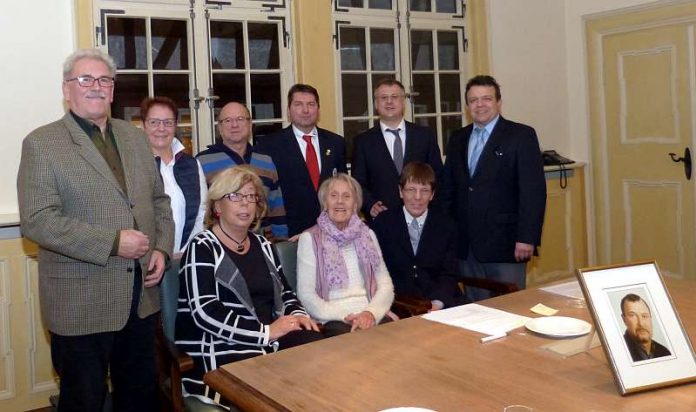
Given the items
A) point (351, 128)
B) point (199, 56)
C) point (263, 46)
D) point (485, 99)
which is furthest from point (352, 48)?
point (485, 99)

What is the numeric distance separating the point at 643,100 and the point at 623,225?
0.98m

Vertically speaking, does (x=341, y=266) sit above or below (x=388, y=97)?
below

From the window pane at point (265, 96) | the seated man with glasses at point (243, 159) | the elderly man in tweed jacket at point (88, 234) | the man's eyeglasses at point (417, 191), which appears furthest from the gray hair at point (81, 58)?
the window pane at point (265, 96)

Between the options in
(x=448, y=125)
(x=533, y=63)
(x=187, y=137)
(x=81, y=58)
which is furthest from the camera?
(x=533, y=63)

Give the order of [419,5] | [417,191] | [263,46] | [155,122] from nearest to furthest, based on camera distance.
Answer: [155,122]
[417,191]
[263,46]
[419,5]

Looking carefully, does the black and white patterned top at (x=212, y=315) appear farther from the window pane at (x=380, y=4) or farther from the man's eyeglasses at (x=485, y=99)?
the window pane at (x=380, y=4)

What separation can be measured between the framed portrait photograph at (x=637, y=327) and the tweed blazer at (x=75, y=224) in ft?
4.88

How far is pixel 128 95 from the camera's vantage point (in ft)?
13.1

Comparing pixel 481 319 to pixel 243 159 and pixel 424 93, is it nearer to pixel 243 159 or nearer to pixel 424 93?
pixel 243 159

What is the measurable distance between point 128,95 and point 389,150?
1517 mm

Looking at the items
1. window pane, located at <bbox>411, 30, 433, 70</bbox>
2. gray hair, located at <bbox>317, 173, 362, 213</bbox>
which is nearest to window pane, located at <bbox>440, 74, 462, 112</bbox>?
window pane, located at <bbox>411, 30, 433, 70</bbox>

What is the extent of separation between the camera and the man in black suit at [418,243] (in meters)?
3.29

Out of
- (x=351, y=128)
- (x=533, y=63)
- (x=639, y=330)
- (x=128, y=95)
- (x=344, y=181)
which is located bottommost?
(x=639, y=330)

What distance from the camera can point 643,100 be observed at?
5332 mm
